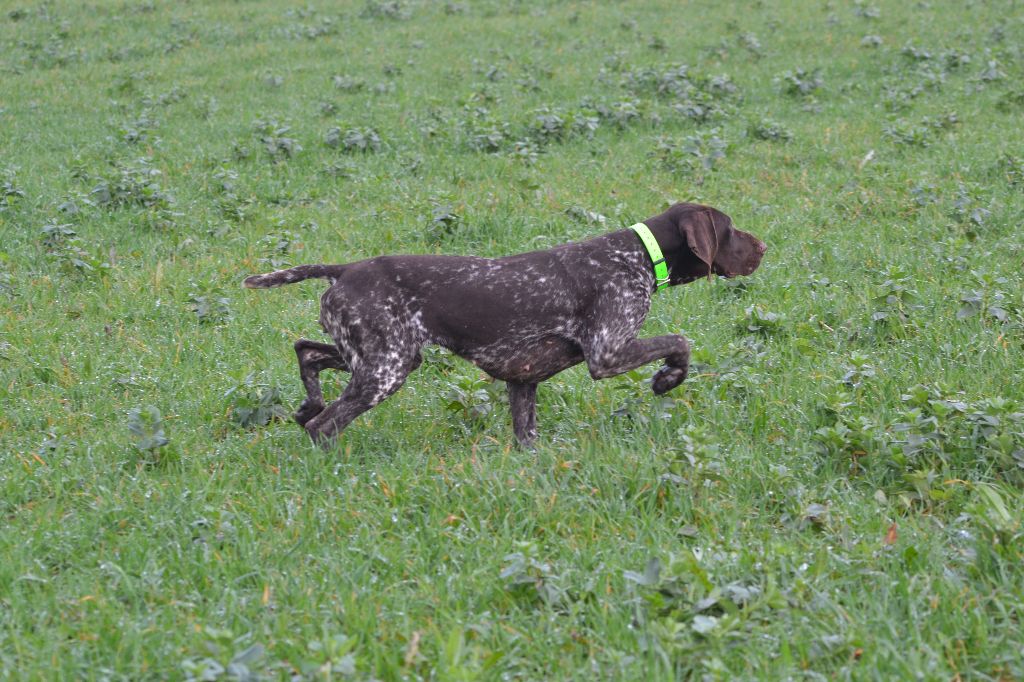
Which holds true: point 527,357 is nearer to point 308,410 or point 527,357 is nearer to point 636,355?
point 636,355

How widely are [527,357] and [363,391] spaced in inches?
37.5

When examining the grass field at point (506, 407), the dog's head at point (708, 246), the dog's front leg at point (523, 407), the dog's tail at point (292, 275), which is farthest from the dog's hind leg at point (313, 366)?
the dog's head at point (708, 246)

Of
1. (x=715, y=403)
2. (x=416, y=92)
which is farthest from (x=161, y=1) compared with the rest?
(x=715, y=403)

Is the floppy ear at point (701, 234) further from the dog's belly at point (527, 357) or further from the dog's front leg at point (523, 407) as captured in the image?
the dog's front leg at point (523, 407)

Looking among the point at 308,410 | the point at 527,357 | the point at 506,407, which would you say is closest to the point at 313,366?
the point at 308,410

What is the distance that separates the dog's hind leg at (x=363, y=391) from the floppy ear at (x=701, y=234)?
1.70m

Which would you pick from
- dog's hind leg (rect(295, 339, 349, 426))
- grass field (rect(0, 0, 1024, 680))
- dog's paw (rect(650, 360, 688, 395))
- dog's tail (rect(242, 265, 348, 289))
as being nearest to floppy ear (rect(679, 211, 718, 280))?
dog's paw (rect(650, 360, 688, 395))

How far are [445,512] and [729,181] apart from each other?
6.92 meters

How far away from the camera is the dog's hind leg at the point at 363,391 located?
5836 millimetres

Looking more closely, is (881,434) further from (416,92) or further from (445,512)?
(416,92)

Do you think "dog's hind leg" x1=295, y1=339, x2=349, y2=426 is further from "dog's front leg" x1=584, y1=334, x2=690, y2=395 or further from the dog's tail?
"dog's front leg" x1=584, y1=334, x2=690, y2=395

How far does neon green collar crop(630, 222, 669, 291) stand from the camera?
6.12m

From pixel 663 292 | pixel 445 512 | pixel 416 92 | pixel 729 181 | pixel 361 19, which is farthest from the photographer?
pixel 361 19

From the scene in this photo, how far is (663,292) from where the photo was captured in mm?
8273
